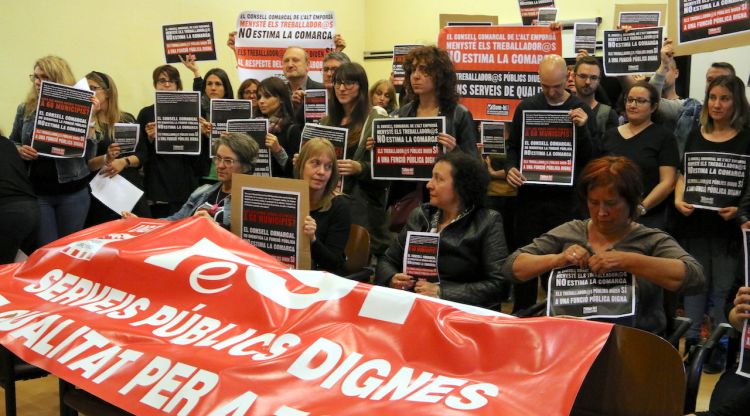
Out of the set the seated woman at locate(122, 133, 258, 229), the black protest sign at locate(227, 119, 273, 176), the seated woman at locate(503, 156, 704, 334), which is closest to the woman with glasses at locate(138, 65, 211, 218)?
the black protest sign at locate(227, 119, 273, 176)

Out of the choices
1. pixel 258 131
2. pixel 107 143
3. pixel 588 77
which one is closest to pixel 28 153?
pixel 107 143

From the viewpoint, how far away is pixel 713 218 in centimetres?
416

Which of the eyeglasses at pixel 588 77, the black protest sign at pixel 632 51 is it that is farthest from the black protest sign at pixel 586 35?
the eyeglasses at pixel 588 77

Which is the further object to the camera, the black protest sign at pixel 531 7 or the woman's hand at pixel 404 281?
the black protest sign at pixel 531 7

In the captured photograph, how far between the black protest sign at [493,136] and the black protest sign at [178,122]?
1840mm

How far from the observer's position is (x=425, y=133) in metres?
4.03

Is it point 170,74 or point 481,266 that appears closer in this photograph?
point 481,266

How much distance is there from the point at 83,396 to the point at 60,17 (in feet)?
18.8

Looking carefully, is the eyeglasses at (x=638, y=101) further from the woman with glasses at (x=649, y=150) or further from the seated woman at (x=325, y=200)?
the seated woman at (x=325, y=200)

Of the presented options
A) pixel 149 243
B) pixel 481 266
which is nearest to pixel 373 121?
pixel 481 266

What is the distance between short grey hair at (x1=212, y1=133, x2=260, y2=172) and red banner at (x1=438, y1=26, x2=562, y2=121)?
1462mm

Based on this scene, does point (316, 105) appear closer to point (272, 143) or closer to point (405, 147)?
point (272, 143)

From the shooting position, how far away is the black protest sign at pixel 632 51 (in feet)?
16.6

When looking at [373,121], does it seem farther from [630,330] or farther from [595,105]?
[630,330]
